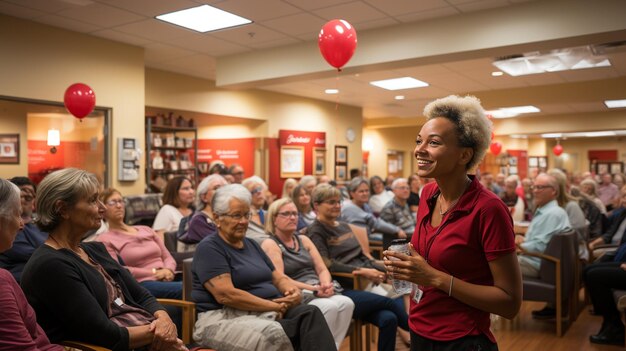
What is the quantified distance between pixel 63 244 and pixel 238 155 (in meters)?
8.79

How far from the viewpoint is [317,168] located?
11695mm

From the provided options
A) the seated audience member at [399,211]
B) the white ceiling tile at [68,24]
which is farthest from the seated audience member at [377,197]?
the white ceiling tile at [68,24]

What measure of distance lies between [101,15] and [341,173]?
7584mm

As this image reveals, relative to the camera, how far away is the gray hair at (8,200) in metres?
1.83

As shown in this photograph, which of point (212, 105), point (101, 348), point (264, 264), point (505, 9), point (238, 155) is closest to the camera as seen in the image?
point (101, 348)

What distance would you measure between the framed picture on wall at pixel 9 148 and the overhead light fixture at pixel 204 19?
2714 millimetres

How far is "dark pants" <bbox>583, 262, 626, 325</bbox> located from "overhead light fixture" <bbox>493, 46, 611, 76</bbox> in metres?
3.57

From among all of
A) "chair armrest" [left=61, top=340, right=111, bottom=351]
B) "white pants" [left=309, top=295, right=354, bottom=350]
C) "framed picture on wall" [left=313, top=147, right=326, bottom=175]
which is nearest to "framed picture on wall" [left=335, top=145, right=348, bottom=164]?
"framed picture on wall" [left=313, top=147, right=326, bottom=175]

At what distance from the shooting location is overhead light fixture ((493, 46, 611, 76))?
7.21 m

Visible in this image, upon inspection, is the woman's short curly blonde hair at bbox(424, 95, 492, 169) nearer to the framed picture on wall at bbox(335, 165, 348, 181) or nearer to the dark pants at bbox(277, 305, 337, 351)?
the dark pants at bbox(277, 305, 337, 351)

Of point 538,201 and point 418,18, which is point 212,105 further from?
point 538,201

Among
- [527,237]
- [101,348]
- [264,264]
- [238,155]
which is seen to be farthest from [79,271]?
[238,155]

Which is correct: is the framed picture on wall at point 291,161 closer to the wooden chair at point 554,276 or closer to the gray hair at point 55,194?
the wooden chair at point 554,276

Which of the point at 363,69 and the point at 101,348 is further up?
the point at 363,69
